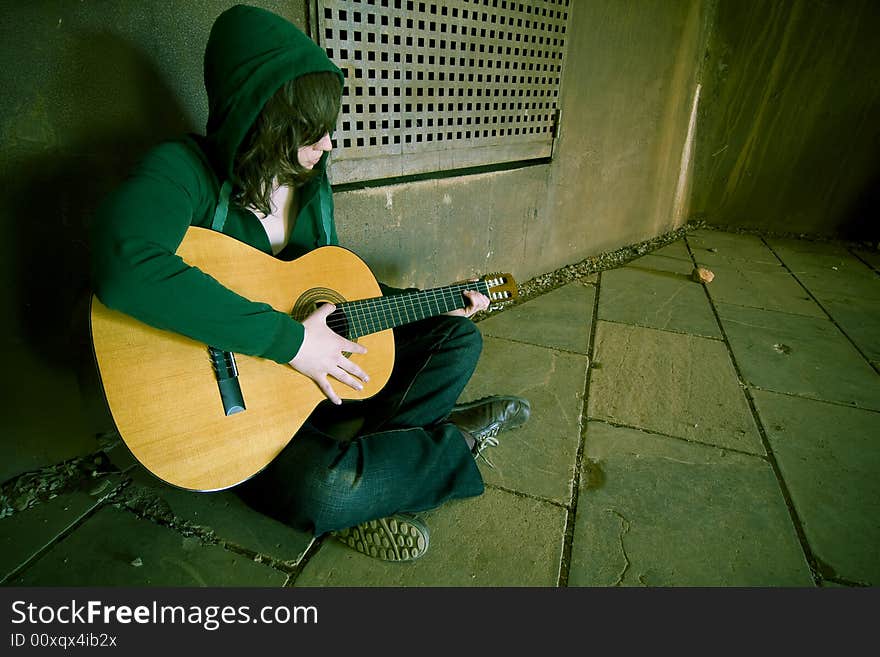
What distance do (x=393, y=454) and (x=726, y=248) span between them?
4.40 m

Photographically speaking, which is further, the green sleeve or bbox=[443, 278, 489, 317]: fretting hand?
bbox=[443, 278, 489, 317]: fretting hand

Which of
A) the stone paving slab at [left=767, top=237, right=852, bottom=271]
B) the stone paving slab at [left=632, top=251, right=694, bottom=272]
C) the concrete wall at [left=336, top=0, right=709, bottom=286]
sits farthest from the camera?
the stone paving slab at [left=767, top=237, right=852, bottom=271]

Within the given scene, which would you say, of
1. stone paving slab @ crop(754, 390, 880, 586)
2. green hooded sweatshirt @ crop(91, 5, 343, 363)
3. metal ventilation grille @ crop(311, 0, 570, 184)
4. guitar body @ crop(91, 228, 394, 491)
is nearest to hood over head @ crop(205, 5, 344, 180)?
green hooded sweatshirt @ crop(91, 5, 343, 363)

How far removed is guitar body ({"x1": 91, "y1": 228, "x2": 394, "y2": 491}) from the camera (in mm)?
1119

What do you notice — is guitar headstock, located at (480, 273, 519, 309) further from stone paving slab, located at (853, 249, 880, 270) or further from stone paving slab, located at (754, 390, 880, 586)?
stone paving slab, located at (853, 249, 880, 270)

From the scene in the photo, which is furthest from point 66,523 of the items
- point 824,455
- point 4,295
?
point 824,455

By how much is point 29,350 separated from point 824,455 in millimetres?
2925

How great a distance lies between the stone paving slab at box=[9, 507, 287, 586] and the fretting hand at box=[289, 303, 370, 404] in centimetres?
55

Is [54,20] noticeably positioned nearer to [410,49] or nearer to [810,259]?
[410,49]

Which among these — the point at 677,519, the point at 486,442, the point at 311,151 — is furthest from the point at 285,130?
the point at 677,519

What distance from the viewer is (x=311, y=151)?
1.36m

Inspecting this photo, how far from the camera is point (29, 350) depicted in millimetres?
1464

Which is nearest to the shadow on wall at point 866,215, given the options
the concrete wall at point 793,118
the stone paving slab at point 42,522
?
the concrete wall at point 793,118

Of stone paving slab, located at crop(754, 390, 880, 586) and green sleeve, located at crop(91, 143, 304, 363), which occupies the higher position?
Answer: green sleeve, located at crop(91, 143, 304, 363)
